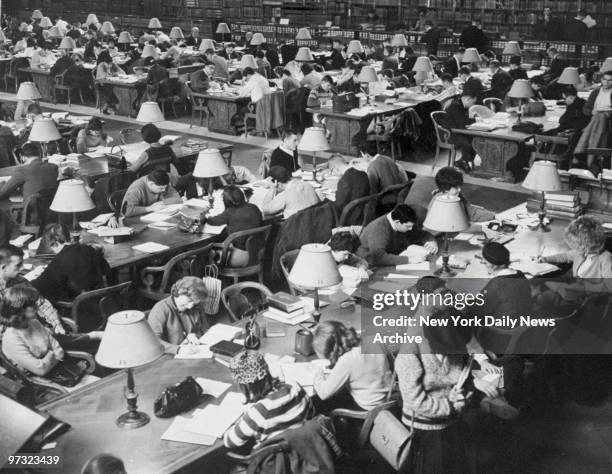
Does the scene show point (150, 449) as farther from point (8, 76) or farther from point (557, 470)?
point (8, 76)

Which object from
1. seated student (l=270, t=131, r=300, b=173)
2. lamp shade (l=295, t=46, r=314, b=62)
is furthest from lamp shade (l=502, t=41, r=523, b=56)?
seated student (l=270, t=131, r=300, b=173)

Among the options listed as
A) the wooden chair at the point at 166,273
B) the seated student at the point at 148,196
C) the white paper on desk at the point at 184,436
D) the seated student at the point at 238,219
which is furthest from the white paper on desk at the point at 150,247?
the white paper on desk at the point at 184,436

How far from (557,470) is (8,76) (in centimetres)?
1468

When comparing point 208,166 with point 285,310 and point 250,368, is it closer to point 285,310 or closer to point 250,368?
point 285,310

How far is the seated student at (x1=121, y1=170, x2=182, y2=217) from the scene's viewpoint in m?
6.64

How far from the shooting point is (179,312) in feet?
15.1

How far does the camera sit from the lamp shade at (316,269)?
14.1ft

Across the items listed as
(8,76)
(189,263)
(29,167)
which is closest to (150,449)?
(189,263)

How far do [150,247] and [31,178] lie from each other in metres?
1.91

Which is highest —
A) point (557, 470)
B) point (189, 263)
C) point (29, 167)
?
point (29, 167)

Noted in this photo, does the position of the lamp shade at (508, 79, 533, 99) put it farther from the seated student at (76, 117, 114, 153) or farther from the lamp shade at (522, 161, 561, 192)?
the seated student at (76, 117, 114, 153)

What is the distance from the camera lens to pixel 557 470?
14.0 feet

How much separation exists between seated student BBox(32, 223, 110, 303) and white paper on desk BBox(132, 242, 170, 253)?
596 mm

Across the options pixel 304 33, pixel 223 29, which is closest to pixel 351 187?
pixel 304 33
